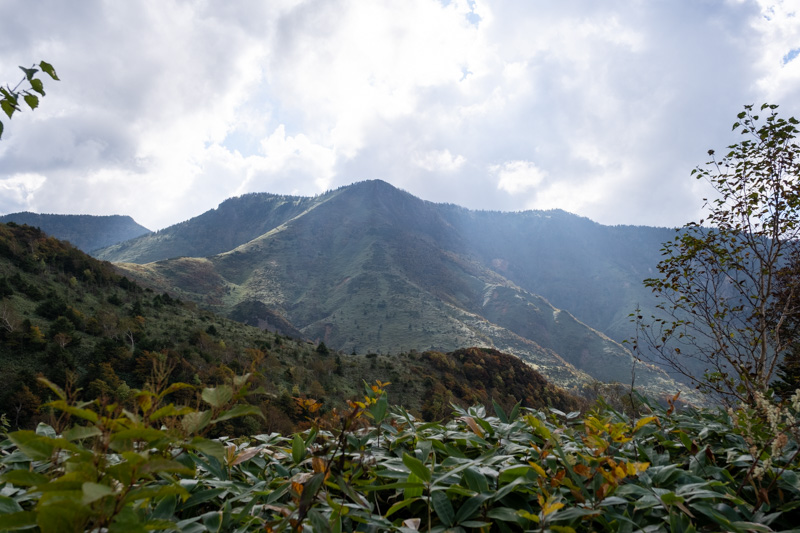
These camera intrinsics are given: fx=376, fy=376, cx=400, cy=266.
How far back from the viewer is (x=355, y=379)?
22.9 metres

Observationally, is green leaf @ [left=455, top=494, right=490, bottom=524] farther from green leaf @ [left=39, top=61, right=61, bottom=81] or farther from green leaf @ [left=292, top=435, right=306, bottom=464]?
green leaf @ [left=39, top=61, right=61, bottom=81]

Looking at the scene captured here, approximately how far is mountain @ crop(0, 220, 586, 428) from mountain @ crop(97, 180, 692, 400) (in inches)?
1014

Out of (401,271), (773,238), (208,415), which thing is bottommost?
(208,415)

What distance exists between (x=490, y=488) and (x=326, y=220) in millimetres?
170149

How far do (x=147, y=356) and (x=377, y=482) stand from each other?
1864 centimetres

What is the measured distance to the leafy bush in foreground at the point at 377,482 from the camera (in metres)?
0.78

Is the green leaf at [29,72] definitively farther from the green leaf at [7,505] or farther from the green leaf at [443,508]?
the green leaf at [443,508]

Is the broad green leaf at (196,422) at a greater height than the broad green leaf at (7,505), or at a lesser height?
greater

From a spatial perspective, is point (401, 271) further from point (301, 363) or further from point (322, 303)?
point (301, 363)

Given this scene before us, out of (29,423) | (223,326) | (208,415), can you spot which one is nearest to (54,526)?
(208,415)

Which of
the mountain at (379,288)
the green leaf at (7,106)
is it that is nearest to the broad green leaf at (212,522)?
the green leaf at (7,106)

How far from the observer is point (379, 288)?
343 feet

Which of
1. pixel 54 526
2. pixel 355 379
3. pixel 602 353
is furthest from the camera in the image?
pixel 602 353

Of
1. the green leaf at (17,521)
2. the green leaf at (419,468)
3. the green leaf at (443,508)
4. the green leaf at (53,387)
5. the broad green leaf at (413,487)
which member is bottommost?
the green leaf at (443,508)
